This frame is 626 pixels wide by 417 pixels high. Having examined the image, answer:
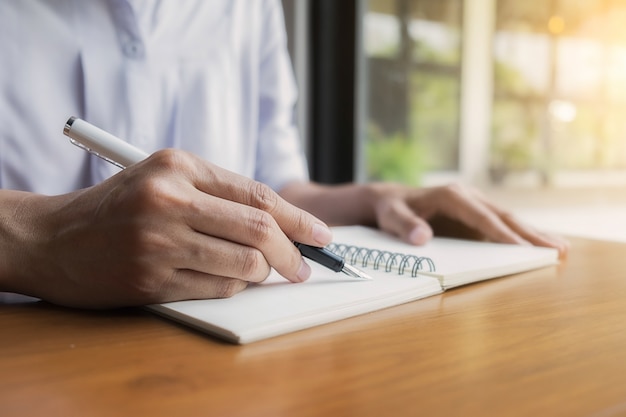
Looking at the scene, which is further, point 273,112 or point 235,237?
point 273,112

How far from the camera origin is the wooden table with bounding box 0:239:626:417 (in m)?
0.28

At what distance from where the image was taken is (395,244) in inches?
27.4

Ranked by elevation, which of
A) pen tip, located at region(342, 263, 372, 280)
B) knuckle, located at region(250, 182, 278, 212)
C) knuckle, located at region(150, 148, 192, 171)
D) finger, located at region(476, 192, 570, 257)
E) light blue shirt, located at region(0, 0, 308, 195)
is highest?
light blue shirt, located at region(0, 0, 308, 195)

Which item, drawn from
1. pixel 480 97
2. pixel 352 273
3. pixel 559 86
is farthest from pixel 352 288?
→ pixel 480 97

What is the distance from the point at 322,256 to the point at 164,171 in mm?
146

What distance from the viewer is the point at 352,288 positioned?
1.55 ft

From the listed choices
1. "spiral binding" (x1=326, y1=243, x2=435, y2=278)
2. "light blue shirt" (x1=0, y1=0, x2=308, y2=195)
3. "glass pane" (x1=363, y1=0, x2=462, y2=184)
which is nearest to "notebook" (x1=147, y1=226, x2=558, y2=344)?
"spiral binding" (x1=326, y1=243, x2=435, y2=278)

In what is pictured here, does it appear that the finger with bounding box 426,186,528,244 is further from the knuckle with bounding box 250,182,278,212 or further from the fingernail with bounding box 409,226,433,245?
the knuckle with bounding box 250,182,278,212

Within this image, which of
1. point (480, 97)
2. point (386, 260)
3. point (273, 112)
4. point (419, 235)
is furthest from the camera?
point (480, 97)

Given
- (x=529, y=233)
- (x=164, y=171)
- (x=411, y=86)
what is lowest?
(x=529, y=233)

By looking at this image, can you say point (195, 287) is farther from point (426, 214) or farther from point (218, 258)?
point (426, 214)

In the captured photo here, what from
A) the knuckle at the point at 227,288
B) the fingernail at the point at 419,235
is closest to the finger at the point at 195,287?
the knuckle at the point at 227,288

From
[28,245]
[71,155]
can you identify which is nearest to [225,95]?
[71,155]

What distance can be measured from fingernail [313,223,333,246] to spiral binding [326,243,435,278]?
0.30 ft
